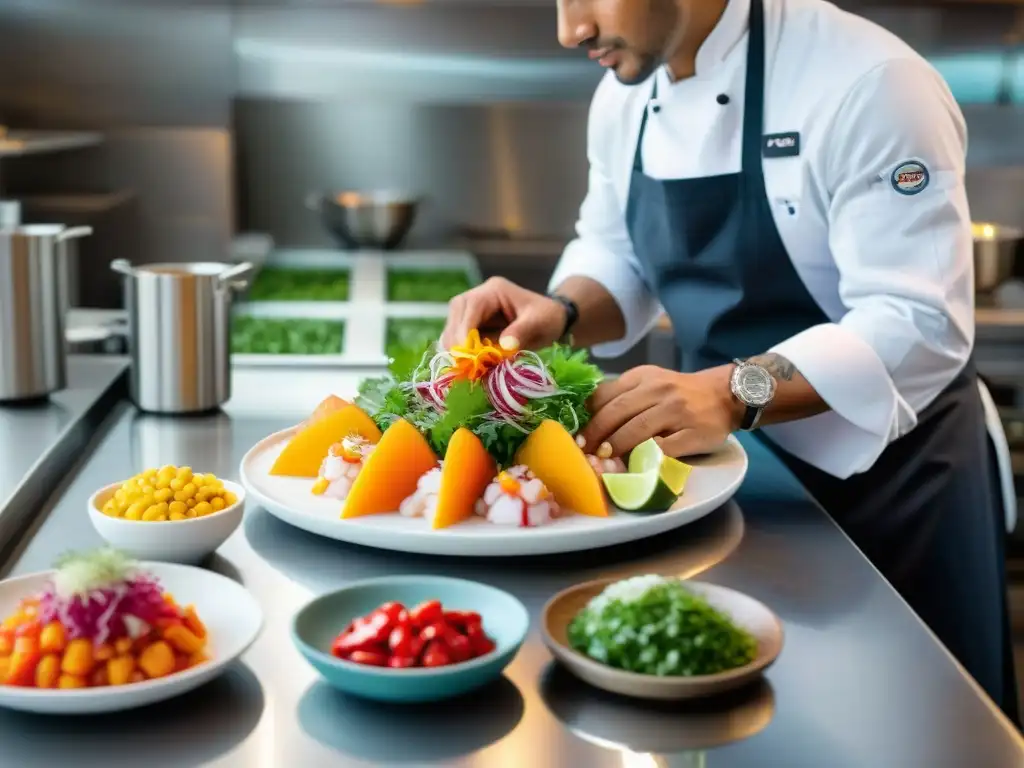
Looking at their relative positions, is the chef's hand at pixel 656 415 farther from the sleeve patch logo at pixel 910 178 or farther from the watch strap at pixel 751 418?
the sleeve patch logo at pixel 910 178

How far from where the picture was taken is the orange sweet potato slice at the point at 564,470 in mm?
1343

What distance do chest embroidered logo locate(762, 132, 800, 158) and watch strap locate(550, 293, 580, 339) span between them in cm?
41

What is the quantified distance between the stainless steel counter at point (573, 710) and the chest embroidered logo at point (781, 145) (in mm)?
753

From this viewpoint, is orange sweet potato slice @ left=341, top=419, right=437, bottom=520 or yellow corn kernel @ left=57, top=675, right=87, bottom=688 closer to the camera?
yellow corn kernel @ left=57, top=675, right=87, bottom=688

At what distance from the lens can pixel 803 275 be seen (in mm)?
1952

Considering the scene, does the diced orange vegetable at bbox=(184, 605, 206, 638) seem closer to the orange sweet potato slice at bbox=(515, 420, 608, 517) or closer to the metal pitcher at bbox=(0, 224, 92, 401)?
the orange sweet potato slice at bbox=(515, 420, 608, 517)

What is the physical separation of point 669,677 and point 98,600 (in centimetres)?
43

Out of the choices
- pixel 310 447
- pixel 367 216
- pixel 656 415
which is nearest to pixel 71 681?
pixel 310 447

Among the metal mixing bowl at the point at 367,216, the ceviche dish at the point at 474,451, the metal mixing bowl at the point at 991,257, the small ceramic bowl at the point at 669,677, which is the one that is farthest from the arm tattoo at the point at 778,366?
the metal mixing bowl at the point at 367,216

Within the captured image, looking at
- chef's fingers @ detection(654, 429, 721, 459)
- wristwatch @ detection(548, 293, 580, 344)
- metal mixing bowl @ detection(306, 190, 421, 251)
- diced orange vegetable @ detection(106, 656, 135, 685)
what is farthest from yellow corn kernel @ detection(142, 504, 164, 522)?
metal mixing bowl @ detection(306, 190, 421, 251)

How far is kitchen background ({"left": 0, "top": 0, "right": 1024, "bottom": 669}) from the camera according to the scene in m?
3.95

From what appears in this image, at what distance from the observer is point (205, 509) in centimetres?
127

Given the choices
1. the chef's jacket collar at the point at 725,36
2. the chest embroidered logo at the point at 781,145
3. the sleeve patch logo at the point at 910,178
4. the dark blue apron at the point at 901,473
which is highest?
the chef's jacket collar at the point at 725,36

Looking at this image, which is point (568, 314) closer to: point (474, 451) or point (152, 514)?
point (474, 451)
